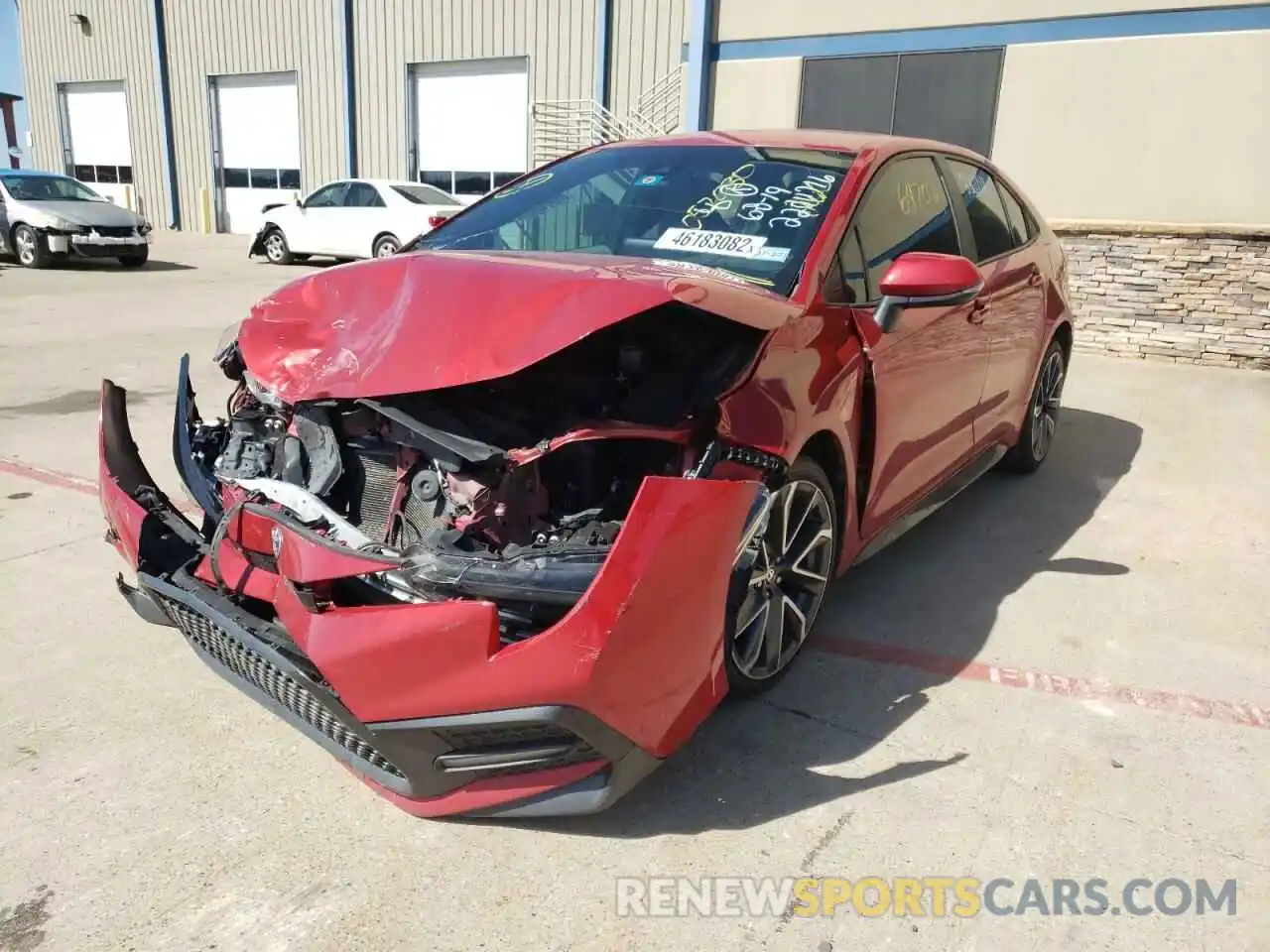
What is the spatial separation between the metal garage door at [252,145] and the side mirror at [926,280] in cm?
2313

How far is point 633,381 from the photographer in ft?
8.36

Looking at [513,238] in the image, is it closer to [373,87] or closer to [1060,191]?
[1060,191]

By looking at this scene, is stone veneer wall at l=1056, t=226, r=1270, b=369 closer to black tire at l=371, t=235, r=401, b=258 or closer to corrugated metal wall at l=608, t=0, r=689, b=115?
corrugated metal wall at l=608, t=0, r=689, b=115

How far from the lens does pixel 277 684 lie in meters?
2.31

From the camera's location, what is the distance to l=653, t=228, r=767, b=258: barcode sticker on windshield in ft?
10.3

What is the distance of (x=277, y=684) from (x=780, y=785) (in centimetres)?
134

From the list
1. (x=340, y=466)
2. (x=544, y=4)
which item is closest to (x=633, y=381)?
(x=340, y=466)

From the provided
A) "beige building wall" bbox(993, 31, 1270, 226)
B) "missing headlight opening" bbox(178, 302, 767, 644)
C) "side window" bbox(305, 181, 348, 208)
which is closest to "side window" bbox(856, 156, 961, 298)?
"missing headlight opening" bbox(178, 302, 767, 644)

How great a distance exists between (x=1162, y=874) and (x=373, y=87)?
22.5 metres

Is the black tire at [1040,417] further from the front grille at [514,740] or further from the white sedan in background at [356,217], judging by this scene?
the white sedan in background at [356,217]

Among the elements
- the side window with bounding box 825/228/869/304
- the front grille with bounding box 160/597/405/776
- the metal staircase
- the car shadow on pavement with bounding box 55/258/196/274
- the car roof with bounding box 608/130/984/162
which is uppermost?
the metal staircase

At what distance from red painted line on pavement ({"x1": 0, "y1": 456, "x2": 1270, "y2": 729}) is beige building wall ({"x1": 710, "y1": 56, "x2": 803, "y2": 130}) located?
11.9 m

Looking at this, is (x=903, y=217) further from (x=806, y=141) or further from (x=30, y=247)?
(x=30, y=247)

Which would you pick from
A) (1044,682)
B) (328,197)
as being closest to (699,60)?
(328,197)
